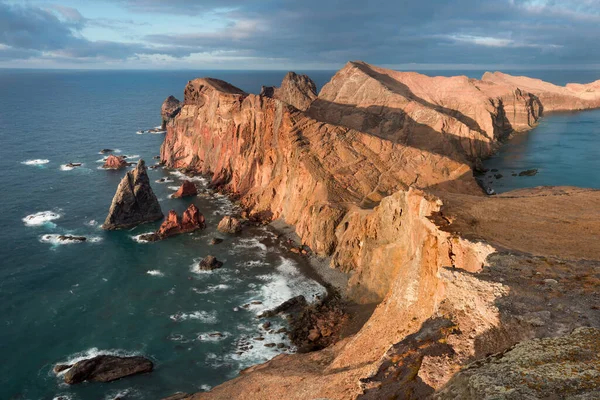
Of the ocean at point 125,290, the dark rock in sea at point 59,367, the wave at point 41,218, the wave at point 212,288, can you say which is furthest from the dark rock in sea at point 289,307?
the wave at point 41,218

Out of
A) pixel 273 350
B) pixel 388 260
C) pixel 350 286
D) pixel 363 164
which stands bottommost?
pixel 273 350

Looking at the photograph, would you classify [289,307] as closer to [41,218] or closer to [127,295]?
[127,295]

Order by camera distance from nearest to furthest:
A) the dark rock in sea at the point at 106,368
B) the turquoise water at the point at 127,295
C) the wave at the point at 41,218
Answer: the dark rock in sea at the point at 106,368, the turquoise water at the point at 127,295, the wave at the point at 41,218

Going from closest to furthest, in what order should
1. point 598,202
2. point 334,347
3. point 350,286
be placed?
point 334,347 < point 598,202 < point 350,286

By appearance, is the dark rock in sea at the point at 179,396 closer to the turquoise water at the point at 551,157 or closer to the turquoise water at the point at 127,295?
the turquoise water at the point at 127,295

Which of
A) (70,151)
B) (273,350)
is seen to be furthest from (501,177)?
(70,151)

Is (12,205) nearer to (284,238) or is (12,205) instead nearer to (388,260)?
(284,238)

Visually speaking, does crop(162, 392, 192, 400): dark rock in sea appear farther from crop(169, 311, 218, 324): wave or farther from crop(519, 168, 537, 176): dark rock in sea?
crop(519, 168, 537, 176): dark rock in sea
